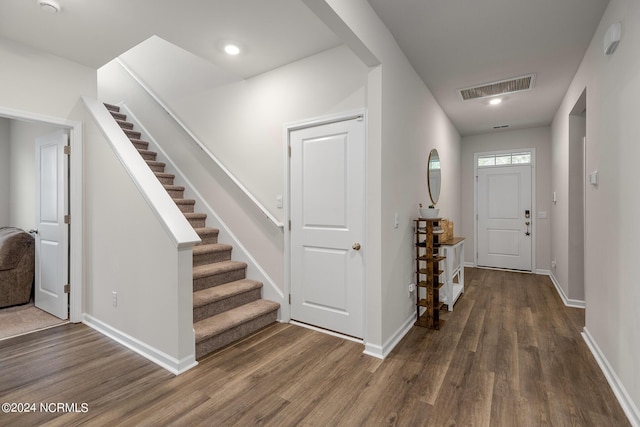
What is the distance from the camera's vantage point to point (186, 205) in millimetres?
3850

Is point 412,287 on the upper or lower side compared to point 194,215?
lower

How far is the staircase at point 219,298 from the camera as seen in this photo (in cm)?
258

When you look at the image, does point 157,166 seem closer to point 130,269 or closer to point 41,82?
point 41,82

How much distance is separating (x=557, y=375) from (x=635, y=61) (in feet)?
6.66

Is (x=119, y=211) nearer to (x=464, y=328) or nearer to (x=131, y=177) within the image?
(x=131, y=177)

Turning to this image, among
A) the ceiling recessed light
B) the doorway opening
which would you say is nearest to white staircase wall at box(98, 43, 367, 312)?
the ceiling recessed light

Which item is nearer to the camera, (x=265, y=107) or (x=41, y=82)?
(x=41, y=82)

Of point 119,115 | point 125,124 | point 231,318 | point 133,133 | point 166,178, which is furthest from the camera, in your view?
point 119,115

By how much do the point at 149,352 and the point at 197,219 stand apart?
5.40ft

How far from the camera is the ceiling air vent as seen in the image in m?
3.41

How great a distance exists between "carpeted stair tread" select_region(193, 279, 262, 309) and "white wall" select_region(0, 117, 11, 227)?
4.00m

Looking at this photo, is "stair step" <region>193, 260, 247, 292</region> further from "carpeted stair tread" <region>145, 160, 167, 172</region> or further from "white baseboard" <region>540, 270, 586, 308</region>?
"white baseboard" <region>540, 270, 586, 308</region>

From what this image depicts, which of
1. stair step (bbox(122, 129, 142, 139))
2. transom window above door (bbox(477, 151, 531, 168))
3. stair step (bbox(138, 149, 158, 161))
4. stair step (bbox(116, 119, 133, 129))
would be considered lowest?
stair step (bbox(138, 149, 158, 161))

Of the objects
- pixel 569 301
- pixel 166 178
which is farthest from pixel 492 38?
pixel 166 178
